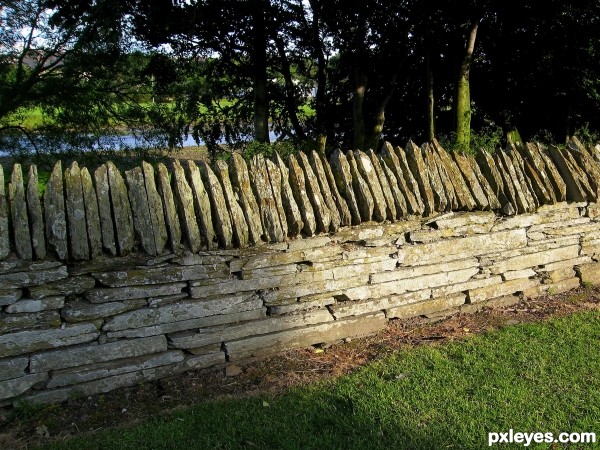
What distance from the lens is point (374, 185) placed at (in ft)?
14.2

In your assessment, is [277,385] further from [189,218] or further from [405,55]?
[405,55]

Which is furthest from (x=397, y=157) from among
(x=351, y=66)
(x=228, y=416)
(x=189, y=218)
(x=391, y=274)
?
(x=351, y=66)

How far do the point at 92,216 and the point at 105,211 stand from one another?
0.10 meters

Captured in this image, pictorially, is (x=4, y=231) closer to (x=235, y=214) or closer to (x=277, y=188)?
(x=235, y=214)

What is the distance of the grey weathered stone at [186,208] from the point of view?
12.2ft

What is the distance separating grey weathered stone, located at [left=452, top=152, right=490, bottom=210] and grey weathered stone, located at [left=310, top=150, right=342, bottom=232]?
140 centimetres

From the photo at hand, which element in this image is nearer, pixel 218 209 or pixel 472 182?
pixel 218 209

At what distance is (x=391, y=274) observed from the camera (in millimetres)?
4484

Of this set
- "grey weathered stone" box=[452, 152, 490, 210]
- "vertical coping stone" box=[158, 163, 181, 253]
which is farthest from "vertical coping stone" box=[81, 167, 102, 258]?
"grey weathered stone" box=[452, 152, 490, 210]

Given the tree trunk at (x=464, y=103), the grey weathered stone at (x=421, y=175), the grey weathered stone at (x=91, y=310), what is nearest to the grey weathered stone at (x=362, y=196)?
the grey weathered stone at (x=421, y=175)

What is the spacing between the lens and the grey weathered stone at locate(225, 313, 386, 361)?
4.03 m

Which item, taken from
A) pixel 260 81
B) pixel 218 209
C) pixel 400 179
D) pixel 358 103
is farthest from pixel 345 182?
pixel 260 81

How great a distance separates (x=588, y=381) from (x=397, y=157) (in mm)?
2275

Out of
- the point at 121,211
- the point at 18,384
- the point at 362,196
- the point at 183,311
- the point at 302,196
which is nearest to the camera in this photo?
the point at 18,384
